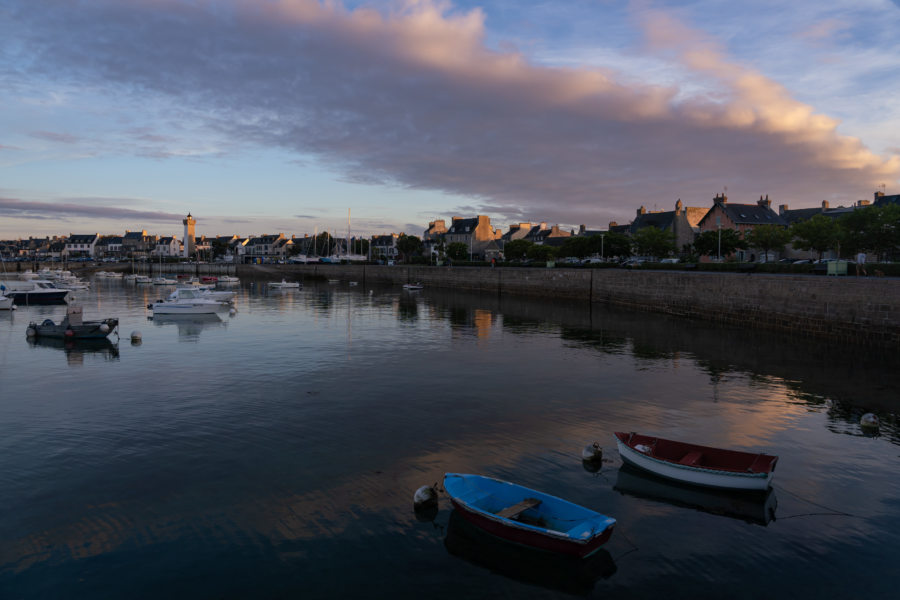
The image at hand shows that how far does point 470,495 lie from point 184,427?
13027 mm

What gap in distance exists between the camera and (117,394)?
27359mm

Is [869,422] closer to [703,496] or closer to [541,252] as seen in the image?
[703,496]

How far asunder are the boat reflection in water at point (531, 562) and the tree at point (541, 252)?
121 m

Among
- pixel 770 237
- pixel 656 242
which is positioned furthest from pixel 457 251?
pixel 770 237

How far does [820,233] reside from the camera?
249ft

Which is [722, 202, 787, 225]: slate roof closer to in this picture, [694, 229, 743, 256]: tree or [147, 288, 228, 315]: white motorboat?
[694, 229, 743, 256]: tree

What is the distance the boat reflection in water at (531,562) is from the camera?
1253 centimetres

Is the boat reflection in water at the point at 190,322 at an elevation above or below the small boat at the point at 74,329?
below

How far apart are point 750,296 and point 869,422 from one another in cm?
3145

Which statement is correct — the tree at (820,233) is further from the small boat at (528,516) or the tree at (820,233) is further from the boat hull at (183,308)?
the small boat at (528,516)

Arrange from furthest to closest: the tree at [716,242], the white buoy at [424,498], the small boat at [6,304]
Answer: the tree at [716,242], the small boat at [6,304], the white buoy at [424,498]

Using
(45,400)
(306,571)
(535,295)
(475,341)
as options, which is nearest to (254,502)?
Answer: (306,571)

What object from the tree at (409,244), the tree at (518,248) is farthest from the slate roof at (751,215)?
the tree at (409,244)

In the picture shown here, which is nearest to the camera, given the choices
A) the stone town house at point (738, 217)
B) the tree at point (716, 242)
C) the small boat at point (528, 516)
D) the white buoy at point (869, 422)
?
the small boat at point (528, 516)
